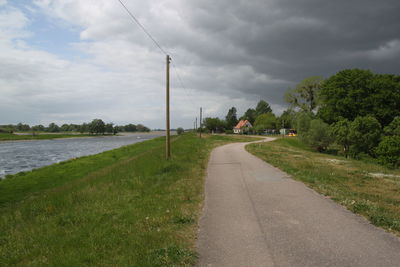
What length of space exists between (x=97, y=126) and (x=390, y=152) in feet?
505

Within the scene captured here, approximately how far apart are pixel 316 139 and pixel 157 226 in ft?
138

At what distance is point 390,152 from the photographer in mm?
30875

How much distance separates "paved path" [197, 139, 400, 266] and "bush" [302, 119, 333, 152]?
119ft

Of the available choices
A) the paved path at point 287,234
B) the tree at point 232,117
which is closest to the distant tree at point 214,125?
the tree at point 232,117

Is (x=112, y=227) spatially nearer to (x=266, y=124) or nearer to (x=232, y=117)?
(x=266, y=124)

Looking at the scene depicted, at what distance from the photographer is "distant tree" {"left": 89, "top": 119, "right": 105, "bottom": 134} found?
153 metres

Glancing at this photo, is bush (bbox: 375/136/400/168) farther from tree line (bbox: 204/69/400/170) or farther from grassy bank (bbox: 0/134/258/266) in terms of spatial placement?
grassy bank (bbox: 0/134/258/266)

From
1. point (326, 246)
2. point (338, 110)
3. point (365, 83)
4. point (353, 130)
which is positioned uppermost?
point (365, 83)

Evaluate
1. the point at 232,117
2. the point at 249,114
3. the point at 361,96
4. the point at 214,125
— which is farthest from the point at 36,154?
the point at 249,114

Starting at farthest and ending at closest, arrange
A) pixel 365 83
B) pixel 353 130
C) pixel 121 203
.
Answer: pixel 365 83, pixel 353 130, pixel 121 203

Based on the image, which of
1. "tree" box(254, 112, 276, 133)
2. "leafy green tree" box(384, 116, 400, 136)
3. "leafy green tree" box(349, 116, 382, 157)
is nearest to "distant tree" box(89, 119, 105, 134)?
"tree" box(254, 112, 276, 133)

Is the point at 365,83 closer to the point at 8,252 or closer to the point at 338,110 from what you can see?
Result: the point at 338,110

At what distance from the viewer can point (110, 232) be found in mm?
5699

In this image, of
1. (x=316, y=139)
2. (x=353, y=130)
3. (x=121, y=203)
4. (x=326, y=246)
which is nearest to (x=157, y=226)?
(x=121, y=203)
